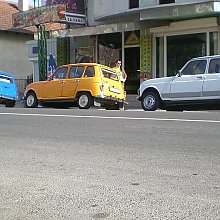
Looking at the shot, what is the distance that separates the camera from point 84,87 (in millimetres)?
16406

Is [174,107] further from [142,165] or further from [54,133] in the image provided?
[142,165]

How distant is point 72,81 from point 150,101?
3.00m

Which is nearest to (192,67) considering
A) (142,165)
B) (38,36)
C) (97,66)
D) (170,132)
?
(97,66)

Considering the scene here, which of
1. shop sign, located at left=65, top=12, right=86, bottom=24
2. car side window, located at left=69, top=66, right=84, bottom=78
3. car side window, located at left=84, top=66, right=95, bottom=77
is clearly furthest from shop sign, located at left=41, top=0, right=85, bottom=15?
car side window, located at left=84, top=66, right=95, bottom=77

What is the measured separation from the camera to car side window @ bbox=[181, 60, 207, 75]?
1453 cm

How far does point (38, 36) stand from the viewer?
79.6 feet

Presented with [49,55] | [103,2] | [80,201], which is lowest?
[80,201]

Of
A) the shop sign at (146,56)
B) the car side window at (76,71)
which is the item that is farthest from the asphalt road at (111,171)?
the shop sign at (146,56)

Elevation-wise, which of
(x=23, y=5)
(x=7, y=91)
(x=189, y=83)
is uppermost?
(x=23, y=5)

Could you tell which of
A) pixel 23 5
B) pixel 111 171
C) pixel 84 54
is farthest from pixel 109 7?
pixel 111 171

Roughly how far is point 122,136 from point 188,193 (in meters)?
4.19

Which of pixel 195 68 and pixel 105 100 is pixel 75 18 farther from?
pixel 195 68

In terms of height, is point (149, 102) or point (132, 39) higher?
point (132, 39)

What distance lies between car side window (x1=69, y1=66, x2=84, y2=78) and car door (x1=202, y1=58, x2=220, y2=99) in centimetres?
463
